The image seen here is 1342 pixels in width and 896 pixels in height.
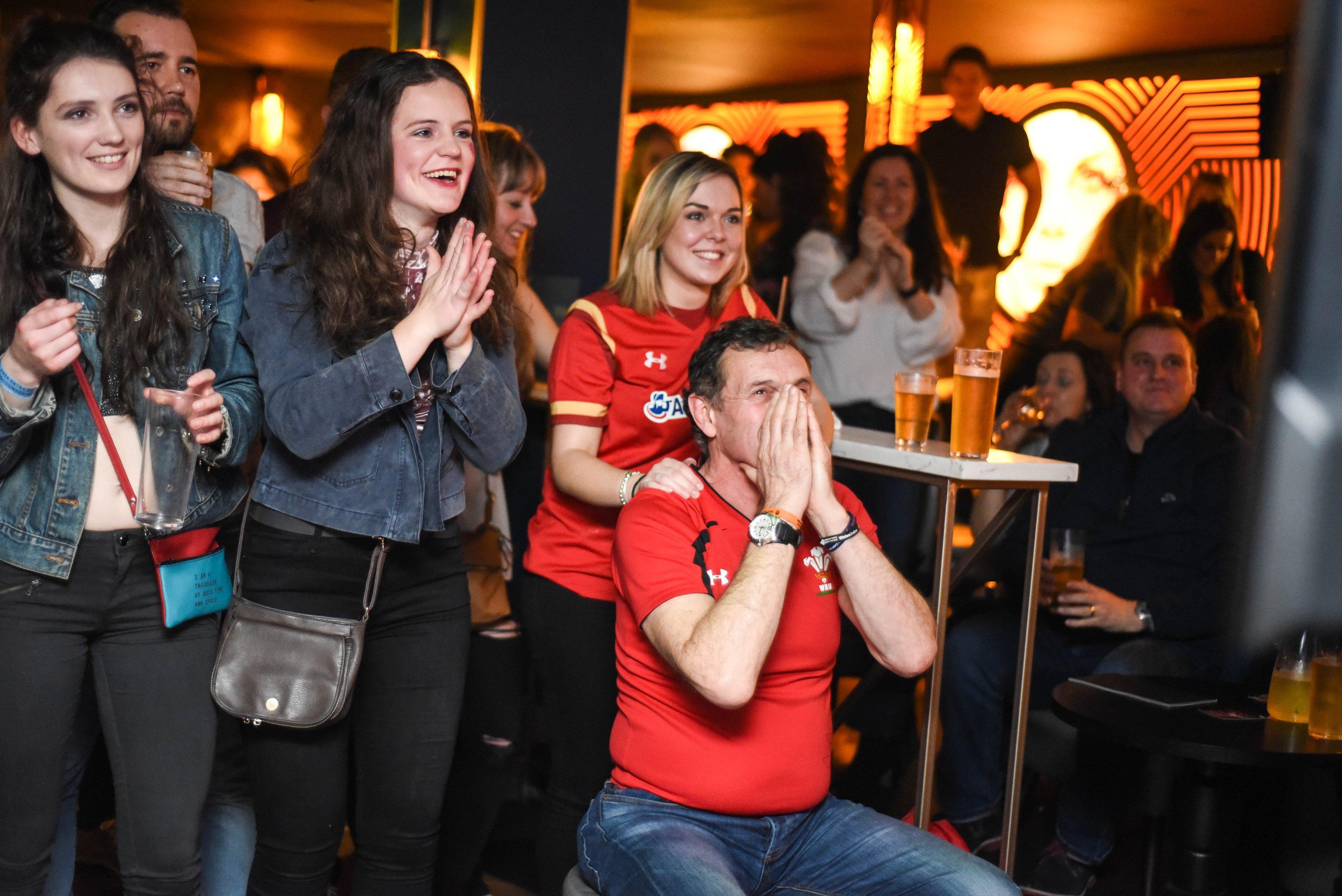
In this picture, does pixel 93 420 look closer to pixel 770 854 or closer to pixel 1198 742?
pixel 770 854

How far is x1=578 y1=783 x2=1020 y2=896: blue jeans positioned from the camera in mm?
1675

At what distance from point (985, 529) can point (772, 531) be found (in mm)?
989

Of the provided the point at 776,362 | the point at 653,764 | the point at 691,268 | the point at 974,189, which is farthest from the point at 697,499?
the point at 974,189

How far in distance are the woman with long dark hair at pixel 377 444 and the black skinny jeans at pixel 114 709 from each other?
4.5 inches

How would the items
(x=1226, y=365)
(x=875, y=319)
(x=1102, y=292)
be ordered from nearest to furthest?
(x=875, y=319)
(x=1226, y=365)
(x=1102, y=292)

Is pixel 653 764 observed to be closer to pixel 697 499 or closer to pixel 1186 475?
pixel 697 499

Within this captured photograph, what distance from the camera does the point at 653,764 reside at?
181 centimetres

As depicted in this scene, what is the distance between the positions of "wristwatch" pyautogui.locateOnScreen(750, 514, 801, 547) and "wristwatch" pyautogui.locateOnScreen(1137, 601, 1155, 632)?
165 cm

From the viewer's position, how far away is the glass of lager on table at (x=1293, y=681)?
248 centimetres

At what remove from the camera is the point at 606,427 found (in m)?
2.39

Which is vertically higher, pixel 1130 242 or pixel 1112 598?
pixel 1130 242

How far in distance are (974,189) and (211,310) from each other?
4.24 m

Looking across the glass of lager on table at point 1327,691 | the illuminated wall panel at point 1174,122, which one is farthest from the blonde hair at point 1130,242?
the glass of lager on table at point 1327,691

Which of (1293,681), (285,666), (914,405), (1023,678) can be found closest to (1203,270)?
(1293,681)
